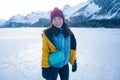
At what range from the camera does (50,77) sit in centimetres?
281

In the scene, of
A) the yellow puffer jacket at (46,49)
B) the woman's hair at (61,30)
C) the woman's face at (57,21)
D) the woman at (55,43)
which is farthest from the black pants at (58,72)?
the woman's face at (57,21)

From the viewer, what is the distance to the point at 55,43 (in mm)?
2773

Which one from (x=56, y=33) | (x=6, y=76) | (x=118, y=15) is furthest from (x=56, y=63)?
(x=118, y=15)

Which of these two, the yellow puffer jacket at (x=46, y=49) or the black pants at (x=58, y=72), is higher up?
the yellow puffer jacket at (x=46, y=49)

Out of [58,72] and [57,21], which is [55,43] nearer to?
[57,21]

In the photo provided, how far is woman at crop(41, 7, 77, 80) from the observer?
2.74 meters

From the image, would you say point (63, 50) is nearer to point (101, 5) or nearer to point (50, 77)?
point (50, 77)

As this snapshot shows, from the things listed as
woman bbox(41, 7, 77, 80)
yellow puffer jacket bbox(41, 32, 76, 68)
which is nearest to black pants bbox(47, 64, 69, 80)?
woman bbox(41, 7, 77, 80)

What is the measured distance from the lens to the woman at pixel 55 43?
108 inches

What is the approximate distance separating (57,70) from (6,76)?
144 inches

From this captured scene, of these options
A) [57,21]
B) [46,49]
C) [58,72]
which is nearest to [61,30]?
[57,21]

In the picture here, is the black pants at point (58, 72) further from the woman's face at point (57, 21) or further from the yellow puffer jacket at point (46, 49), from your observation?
the woman's face at point (57, 21)

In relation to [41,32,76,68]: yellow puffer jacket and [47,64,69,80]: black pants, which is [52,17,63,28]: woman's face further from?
[47,64,69,80]: black pants

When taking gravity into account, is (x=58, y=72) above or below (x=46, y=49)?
below
